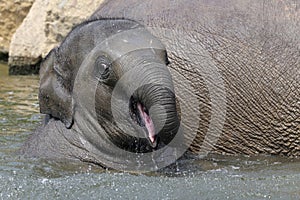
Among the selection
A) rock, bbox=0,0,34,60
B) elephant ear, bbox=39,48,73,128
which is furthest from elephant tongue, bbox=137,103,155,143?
rock, bbox=0,0,34,60

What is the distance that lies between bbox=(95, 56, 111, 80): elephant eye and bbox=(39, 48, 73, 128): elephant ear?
0.47 m

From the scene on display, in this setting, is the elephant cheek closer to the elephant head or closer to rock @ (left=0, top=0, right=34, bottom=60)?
the elephant head

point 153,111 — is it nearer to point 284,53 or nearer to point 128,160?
point 128,160

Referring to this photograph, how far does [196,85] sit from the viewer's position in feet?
20.2

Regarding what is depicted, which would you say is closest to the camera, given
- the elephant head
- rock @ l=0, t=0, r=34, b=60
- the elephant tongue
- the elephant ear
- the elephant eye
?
the elephant head

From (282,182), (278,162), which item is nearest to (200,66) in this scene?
(278,162)

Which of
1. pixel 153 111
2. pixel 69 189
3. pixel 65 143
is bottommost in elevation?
pixel 65 143

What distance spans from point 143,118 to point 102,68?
1.56 ft

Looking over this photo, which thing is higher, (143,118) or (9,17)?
(143,118)

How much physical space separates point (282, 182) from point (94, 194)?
45.5 inches

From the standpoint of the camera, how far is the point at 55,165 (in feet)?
19.6

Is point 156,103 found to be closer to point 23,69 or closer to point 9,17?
point 23,69

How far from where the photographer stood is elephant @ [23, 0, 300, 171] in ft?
19.5

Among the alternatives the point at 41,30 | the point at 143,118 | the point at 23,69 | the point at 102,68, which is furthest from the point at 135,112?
the point at 41,30
